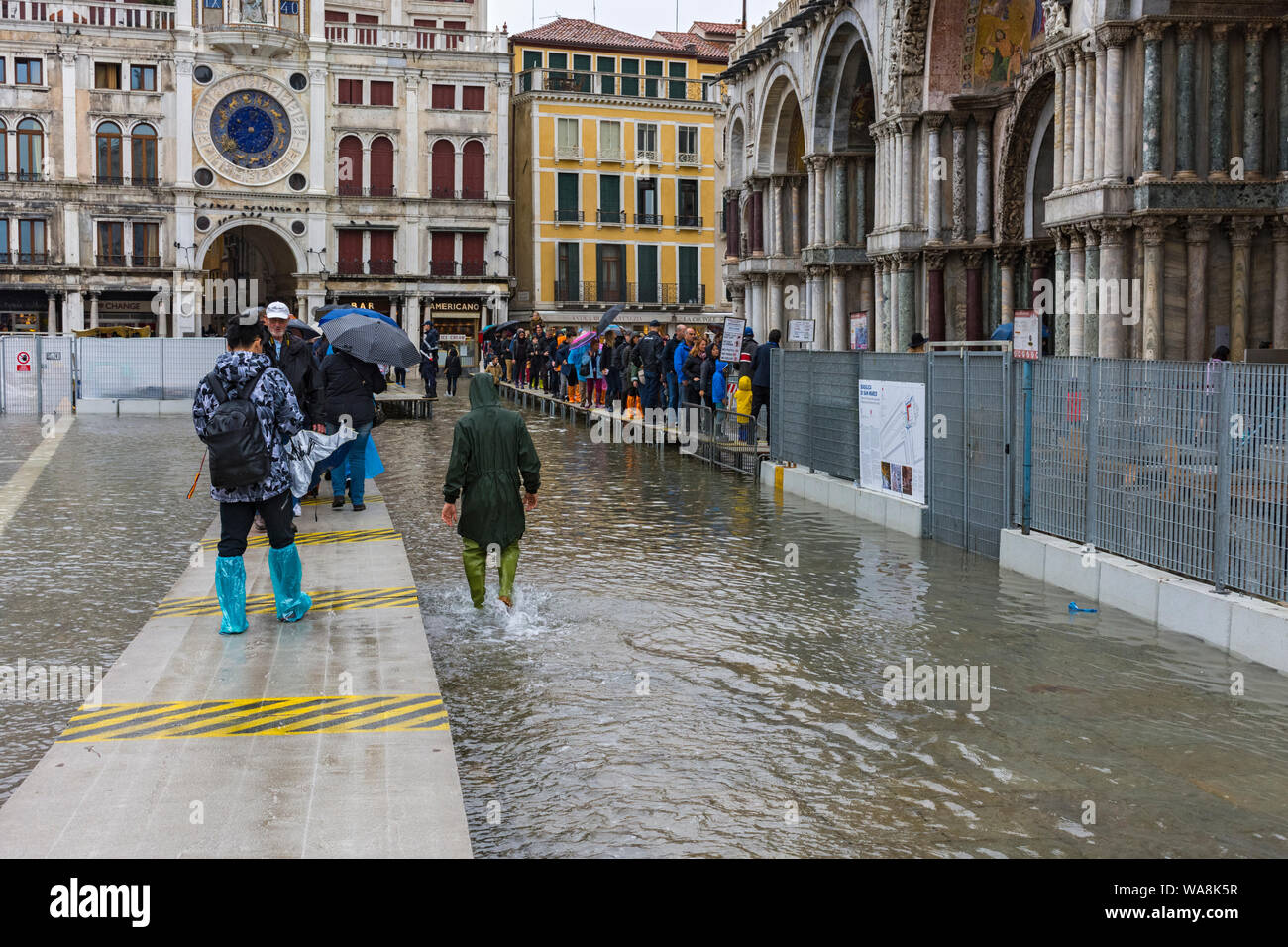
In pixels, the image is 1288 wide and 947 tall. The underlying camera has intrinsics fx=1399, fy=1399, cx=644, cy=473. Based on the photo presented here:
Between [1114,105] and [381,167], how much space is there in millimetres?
47168

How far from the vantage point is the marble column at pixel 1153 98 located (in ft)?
51.0

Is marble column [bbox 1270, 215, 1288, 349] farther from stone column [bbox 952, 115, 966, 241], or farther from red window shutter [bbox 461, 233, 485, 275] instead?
red window shutter [bbox 461, 233, 485, 275]

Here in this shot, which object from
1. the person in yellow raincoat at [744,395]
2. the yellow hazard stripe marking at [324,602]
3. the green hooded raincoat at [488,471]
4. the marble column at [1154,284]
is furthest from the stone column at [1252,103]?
the yellow hazard stripe marking at [324,602]

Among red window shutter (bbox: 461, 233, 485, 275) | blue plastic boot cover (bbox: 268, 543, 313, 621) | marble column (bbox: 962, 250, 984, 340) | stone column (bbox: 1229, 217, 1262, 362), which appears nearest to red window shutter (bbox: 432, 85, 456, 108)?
red window shutter (bbox: 461, 233, 485, 275)

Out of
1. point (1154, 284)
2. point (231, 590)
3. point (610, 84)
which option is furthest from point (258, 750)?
point (610, 84)

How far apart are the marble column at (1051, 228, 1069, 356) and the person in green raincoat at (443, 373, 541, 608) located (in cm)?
985

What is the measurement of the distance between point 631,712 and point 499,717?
670mm

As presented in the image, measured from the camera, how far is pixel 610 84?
64750 millimetres

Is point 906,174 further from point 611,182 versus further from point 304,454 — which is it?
point 611,182

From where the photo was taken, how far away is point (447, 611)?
972 cm

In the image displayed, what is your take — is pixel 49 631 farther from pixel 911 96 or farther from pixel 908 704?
pixel 911 96

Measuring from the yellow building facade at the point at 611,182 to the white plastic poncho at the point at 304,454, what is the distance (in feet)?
170

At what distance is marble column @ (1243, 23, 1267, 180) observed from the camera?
50.6 feet
